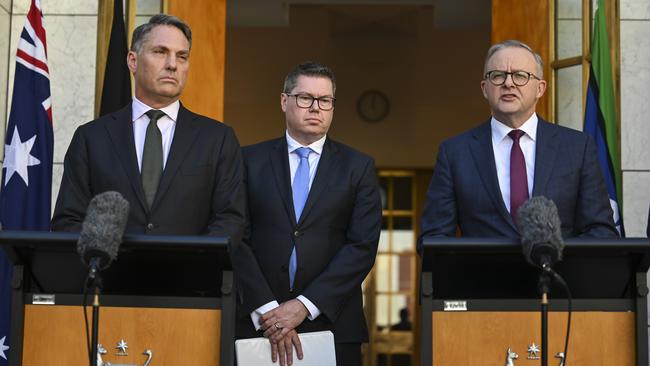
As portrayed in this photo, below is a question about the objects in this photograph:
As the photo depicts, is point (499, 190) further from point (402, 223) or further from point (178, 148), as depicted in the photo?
point (402, 223)

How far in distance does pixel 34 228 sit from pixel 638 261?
297 cm

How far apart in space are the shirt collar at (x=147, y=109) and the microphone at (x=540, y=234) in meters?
1.40

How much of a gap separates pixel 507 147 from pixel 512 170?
0.13 meters

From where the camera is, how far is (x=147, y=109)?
3.62 meters

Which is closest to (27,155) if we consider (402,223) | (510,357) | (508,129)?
(508,129)

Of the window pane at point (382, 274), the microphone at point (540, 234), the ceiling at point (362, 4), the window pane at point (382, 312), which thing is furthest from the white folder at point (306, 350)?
the window pane at point (382, 274)

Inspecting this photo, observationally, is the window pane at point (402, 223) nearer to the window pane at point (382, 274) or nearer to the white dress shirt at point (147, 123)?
the window pane at point (382, 274)

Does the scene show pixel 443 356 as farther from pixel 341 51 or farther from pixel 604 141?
pixel 341 51

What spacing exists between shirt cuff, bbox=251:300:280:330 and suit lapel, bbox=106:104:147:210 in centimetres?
66

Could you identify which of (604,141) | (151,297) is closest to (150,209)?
(151,297)

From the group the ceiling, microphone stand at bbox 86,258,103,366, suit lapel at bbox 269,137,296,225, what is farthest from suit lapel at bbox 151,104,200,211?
the ceiling

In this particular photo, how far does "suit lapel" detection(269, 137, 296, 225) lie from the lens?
13.3ft

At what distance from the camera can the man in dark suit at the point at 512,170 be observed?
11.5ft

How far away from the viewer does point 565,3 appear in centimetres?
A: 568
